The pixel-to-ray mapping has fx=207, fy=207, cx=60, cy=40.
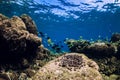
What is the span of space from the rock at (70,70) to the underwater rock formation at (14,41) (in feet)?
10.9

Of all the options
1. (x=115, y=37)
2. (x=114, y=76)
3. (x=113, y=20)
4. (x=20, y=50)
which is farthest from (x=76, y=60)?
(x=113, y=20)

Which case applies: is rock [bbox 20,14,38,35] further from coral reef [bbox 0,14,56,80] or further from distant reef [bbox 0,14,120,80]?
coral reef [bbox 0,14,56,80]

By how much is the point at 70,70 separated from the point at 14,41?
4.29 m

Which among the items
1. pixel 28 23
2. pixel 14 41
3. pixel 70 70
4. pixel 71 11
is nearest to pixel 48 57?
pixel 28 23

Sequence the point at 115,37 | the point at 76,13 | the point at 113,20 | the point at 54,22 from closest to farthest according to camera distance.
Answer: the point at 115,37, the point at 76,13, the point at 113,20, the point at 54,22

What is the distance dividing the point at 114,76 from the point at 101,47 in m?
2.74

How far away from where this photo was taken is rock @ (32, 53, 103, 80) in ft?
27.5

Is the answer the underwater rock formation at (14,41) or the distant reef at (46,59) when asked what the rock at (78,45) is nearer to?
the distant reef at (46,59)

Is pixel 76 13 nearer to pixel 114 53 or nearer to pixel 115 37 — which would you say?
pixel 115 37

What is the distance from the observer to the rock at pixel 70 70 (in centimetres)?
837

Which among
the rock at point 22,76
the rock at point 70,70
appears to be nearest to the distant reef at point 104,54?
the rock at point 70,70

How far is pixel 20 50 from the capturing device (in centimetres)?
1202

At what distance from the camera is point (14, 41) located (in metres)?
11.5

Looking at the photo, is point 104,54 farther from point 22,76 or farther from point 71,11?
point 71,11
